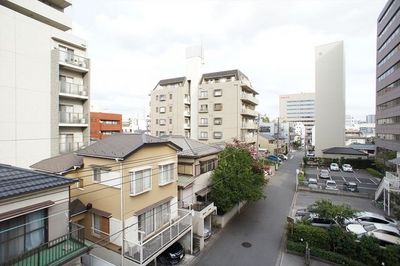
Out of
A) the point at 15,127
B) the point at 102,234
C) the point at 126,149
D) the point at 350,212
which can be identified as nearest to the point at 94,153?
the point at 126,149

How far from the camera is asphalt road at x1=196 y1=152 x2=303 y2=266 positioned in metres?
14.7

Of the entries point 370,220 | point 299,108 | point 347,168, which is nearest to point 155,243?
point 370,220

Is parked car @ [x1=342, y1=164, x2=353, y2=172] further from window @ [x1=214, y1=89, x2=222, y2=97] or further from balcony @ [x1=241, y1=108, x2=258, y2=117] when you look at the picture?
window @ [x1=214, y1=89, x2=222, y2=97]

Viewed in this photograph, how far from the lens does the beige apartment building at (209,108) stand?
37.2 metres

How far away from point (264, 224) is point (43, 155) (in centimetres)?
2011

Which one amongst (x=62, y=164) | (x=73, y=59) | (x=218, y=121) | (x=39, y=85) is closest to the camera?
(x=62, y=164)

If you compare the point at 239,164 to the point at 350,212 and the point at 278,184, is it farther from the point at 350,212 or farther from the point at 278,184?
the point at 278,184

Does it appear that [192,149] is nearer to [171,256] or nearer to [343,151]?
[171,256]

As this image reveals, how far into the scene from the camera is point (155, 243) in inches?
492

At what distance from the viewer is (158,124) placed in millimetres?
44438

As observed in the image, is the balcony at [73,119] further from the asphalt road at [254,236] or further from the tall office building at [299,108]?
the tall office building at [299,108]

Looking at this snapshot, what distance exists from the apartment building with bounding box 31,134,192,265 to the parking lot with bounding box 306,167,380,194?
2490cm

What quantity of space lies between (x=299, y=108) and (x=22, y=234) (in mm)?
134857

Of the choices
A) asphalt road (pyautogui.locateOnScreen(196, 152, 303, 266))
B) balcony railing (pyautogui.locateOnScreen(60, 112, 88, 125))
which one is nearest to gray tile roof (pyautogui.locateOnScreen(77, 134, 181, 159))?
asphalt road (pyautogui.locateOnScreen(196, 152, 303, 266))
